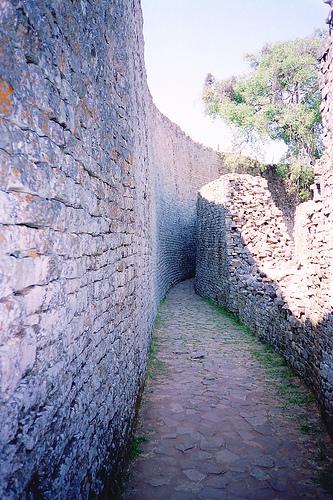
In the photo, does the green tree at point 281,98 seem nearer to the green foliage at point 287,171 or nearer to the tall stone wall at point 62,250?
the green foliage at point 287,171

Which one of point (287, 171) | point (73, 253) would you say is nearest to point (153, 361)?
point (73, 253)

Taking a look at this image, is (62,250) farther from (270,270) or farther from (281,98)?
(281,98)

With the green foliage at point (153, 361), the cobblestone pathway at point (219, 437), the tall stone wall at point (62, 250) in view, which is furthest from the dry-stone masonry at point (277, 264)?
the tall stone wall at point (62, 250)

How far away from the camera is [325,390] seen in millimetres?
4234

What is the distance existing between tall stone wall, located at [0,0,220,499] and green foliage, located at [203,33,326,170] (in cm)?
1922

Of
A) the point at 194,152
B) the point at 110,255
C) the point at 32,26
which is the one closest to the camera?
the point at 32,26

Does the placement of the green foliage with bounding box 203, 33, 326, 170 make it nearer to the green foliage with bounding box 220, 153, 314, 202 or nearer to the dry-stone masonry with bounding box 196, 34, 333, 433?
the green foliage with bounding box 220, 153, 314, 202

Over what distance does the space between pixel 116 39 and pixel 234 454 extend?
4.30 m

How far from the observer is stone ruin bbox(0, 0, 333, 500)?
1.45 m

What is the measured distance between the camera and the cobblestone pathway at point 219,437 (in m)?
3.10

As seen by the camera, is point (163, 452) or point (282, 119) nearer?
point (163, 452)

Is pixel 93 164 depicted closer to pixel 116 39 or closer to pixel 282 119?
pixel 116 39

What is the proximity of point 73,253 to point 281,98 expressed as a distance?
23.1 metres

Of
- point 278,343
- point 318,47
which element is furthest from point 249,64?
point 278,343
